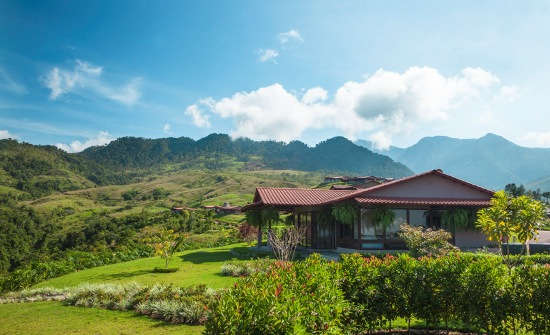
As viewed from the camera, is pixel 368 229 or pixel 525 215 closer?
pixel 525 215

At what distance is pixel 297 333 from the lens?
4230mm

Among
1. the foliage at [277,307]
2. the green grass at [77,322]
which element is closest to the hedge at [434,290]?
the foliage at [277,307]

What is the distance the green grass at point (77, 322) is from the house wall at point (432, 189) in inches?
719

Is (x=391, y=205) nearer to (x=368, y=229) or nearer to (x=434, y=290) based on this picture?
(x=368, y=229)

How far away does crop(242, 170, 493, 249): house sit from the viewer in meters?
24.0

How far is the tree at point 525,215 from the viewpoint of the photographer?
12.4m

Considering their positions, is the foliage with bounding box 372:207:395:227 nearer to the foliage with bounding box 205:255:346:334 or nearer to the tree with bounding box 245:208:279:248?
the tree with bounding box 245:208:279:248

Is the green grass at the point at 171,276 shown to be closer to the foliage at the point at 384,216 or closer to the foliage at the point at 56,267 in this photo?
the foliage at the point at 56,267

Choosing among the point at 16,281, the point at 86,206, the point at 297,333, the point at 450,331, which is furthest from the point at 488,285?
the point at 86,206

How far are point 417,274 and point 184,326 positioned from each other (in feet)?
20.7

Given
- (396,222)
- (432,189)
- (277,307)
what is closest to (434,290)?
(277,307)

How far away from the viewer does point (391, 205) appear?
2362 centimetres

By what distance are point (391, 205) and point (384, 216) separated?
841mm

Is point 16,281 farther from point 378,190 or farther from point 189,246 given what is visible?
point 378,190
